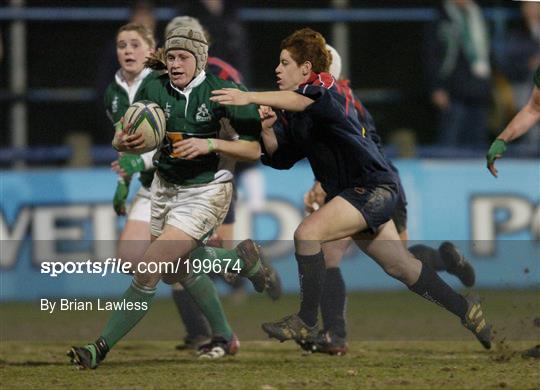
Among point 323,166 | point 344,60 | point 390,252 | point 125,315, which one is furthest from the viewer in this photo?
point 344,60

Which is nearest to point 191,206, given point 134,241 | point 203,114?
point 203,114

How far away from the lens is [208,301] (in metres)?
10.5

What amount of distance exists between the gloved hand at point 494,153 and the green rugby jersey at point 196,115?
1.58 meters

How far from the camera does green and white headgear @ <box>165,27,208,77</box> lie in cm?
966

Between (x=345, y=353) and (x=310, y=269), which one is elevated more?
(x=310, y=269)

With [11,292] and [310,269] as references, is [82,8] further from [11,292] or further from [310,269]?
[310,269]

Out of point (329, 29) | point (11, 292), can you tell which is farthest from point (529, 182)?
point (11, 292)

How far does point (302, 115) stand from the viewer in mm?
9805

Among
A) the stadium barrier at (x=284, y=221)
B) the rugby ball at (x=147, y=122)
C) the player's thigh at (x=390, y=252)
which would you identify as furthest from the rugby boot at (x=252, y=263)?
the stadium barrier at (x=284, y=221)

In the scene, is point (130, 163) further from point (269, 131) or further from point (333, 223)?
point (333, 223)

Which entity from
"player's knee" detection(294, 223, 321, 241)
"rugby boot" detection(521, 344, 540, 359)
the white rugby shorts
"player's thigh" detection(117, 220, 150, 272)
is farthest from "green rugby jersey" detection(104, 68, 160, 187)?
"rugby boot" detection(521, 344, 540, 359)

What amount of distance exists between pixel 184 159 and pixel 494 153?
2057 millimetres

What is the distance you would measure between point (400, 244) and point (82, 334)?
9.85 ft

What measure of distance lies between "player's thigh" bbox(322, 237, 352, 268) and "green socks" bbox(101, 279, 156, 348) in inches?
64.6
